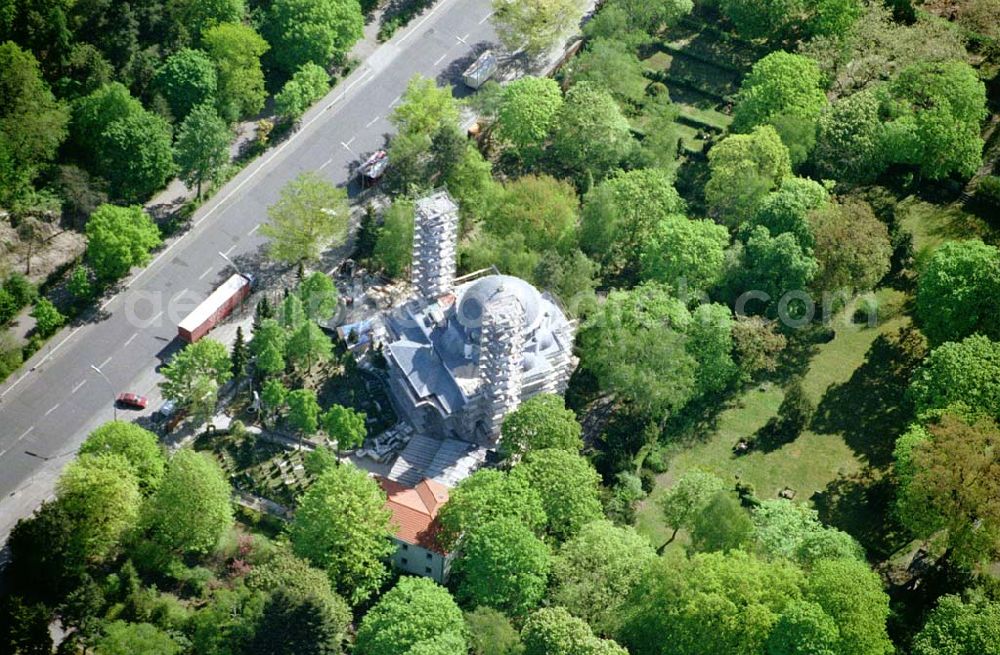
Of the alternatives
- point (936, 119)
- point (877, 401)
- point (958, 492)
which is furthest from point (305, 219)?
point (936, 119)

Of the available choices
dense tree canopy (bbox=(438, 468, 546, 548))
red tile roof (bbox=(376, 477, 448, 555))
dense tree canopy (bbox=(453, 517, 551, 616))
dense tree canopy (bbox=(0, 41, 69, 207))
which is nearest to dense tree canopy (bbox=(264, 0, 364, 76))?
dense tree canopy (bbox=(0, 41, 69, 207))

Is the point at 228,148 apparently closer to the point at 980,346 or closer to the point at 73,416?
the point at 73,416

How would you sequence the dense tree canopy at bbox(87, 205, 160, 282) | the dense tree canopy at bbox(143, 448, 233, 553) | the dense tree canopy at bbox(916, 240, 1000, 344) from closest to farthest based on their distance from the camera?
the dense tree canopy at bbox(143, 448, 233, 553)
the dense tree canopy at bbox(916, 240, 1000, 344)
the dense tree canopy at bbox(87, 205, 160, 282)

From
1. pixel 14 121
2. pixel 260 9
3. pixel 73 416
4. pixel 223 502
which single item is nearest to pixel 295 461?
pixel 223 502

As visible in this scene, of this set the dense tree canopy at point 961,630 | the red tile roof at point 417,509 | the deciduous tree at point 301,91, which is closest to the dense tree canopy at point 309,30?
the deciduous tree at point 301,91

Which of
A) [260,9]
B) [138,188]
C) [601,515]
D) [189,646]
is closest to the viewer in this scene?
[189,646]

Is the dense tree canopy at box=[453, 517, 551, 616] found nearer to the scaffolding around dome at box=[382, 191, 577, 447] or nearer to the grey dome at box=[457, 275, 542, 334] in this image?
the scaffolding around dome at box=[382, 191, 577, 447]

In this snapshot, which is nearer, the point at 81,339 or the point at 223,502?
the point at 223,502
